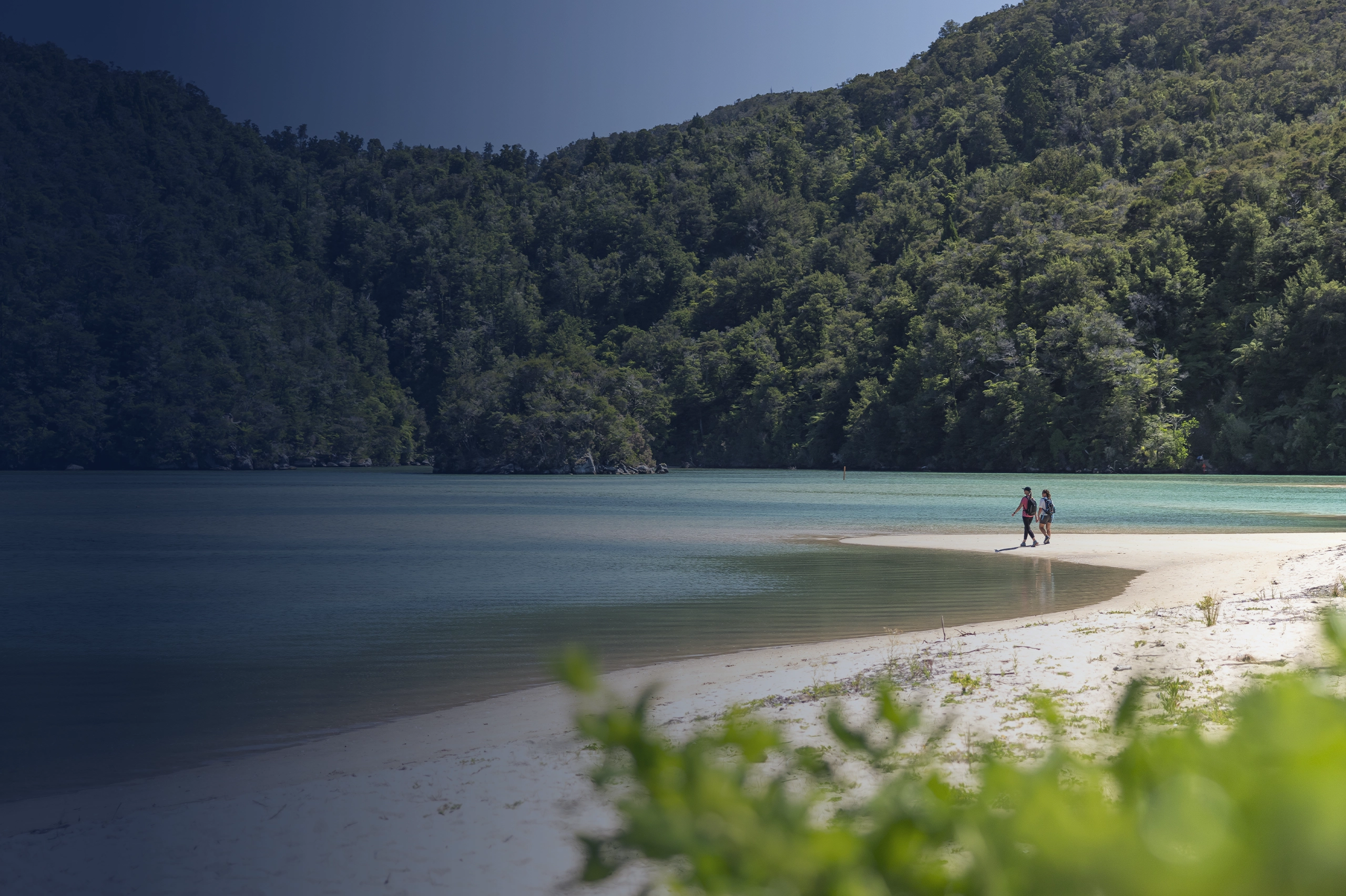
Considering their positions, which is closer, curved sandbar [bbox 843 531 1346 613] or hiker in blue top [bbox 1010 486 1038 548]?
curved sandbar [bbox 843 531 1346 613]

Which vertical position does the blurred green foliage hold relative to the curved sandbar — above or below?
above

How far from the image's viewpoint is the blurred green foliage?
111 centimetres

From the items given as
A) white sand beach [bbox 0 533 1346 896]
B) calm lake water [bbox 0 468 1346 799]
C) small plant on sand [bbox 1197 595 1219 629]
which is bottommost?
calm lake water [bbox 0 468 1346 799]

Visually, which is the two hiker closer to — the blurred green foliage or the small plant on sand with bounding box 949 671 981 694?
the small plant on sand with bounding box 949 671 981 694

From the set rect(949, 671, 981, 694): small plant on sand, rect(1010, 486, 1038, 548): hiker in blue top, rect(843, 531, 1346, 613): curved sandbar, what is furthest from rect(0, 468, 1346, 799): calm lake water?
rect(949, 671, 981, 694): small plant on sand

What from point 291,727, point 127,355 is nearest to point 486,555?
point 291,727

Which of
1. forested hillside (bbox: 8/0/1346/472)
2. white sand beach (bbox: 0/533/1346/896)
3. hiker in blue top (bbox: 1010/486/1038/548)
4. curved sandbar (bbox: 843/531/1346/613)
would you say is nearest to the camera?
white sand beach (bbox: 0/533/1346/896)

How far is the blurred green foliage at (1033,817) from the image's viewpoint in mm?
1110

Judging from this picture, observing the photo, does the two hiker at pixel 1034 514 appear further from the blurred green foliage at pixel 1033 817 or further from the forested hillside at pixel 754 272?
the forested hillside at pixel 754 272

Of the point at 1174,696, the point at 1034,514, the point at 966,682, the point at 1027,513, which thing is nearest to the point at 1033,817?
the point at 1174,696

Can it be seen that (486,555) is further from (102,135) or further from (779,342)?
(102,135)

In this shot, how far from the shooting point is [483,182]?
585ft

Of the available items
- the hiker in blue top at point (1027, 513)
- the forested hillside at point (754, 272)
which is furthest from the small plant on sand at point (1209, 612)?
the forested hillside at point (754, 272)

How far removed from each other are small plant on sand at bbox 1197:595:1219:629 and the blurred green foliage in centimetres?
1099
